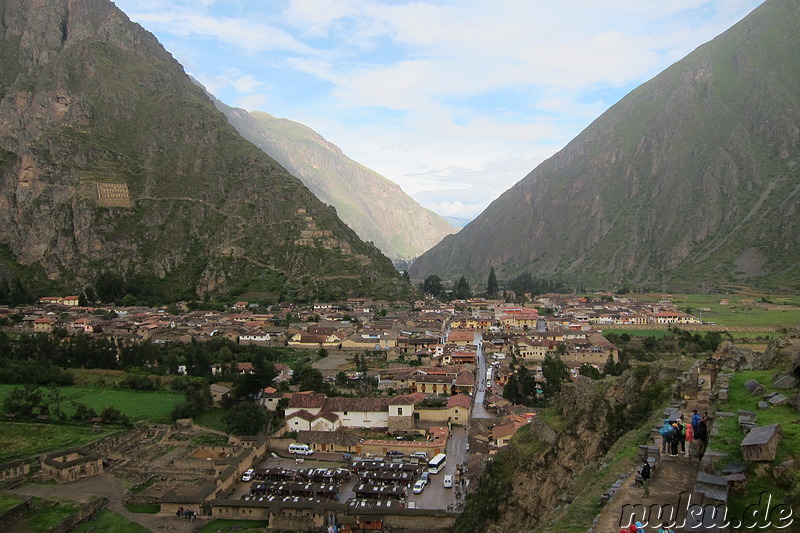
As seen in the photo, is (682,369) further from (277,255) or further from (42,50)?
(42,50)

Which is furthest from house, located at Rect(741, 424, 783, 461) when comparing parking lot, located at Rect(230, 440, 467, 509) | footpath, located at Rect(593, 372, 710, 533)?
parking lot, located at Rect(230, 440, 467, 509)

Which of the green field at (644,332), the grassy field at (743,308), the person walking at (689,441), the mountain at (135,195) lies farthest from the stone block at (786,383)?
the mountain at (135,195)

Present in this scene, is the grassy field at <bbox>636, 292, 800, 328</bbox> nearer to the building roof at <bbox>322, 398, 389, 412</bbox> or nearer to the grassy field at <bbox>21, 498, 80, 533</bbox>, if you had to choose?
the building roof at <bbox>322, 398, 389, 412</bbox>

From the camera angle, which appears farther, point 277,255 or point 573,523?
point 277,255

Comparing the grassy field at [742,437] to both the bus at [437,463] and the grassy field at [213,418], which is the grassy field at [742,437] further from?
the grassy field at [213,418]

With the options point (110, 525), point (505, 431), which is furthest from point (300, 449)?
point (505, 431)

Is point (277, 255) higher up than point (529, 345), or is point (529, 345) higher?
point (277, 255)

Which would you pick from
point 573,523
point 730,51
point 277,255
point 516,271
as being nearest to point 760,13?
point 730,51
